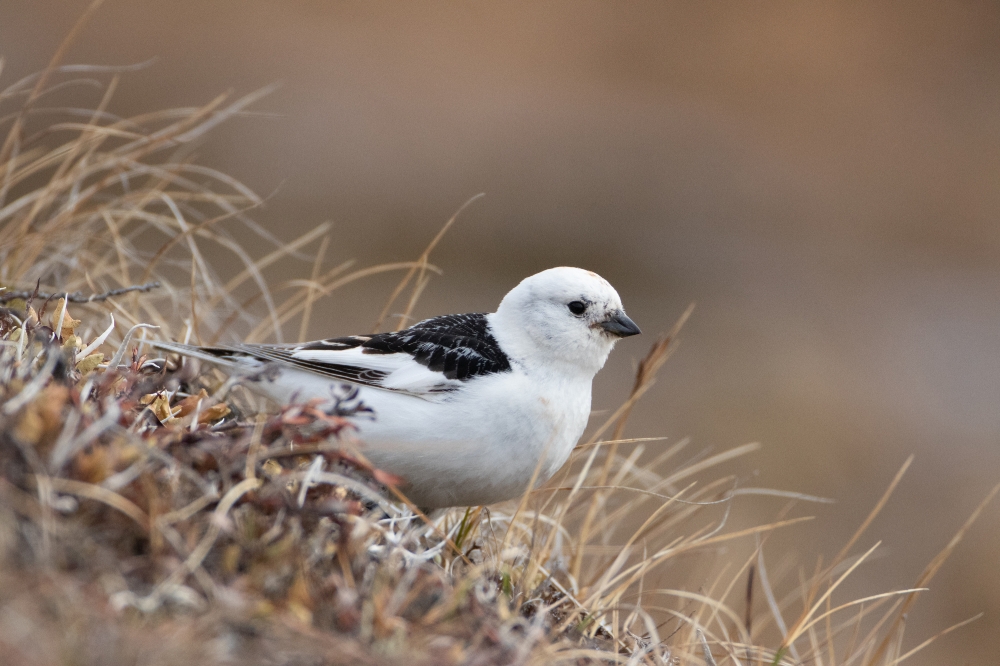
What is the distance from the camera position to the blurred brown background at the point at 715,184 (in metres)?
9.05

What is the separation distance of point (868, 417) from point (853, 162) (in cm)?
674

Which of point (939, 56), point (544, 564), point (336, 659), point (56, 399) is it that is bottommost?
point (544, 564)

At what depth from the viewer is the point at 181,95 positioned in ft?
41.3

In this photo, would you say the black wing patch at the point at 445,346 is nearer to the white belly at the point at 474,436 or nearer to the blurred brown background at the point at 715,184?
the white belly at the point at 474,436

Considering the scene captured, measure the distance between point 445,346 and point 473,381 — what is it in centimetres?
25

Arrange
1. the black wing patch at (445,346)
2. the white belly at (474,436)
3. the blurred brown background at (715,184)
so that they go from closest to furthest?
1. the white belly at (474,436)
2. the black wing patch at (445,346)
3. the blurred brown background at (715,184)

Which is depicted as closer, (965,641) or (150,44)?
(965,641)

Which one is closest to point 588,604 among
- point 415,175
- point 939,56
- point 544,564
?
point 544,564

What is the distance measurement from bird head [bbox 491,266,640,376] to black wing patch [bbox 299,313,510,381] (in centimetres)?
9

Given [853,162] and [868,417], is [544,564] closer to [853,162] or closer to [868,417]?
[868,417]

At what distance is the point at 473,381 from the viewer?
3381 millimetres

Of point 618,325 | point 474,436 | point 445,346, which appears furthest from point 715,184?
point 474,436

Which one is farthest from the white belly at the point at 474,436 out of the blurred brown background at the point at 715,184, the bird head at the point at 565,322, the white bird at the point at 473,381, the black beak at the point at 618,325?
the blurred brown background at the point at 715,184

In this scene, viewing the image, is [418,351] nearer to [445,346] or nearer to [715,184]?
[445,346]
